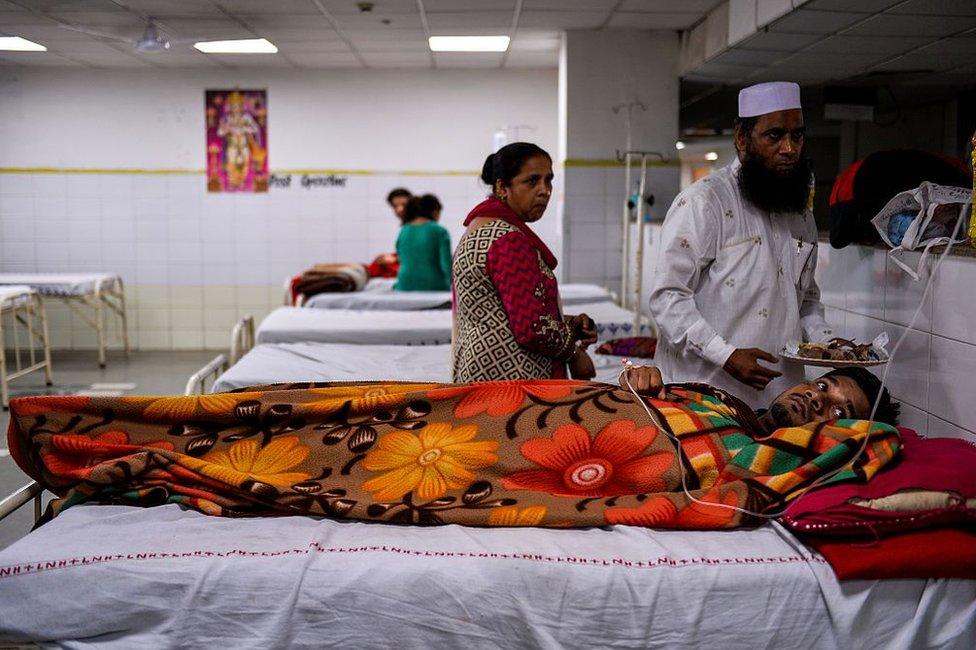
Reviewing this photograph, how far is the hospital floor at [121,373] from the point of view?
6.44m

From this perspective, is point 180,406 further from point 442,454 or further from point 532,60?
point 532,60

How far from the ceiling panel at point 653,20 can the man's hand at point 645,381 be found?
453 cm

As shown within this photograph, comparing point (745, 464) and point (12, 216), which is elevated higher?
point (12, 216)

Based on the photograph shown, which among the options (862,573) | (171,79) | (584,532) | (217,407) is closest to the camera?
(862,573)

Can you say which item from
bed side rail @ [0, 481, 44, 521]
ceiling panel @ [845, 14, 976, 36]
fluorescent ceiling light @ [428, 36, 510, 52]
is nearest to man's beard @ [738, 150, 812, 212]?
bed side rail @ [0, 481, 44, 521]

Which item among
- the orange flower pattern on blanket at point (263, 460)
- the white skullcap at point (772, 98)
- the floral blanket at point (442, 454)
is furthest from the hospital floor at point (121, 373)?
the white skullcap at point (772, 98)

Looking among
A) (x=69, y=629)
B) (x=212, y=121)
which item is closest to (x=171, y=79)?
(x=212, y=121)

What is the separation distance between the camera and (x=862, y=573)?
1.62 meters

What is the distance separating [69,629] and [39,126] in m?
7.67

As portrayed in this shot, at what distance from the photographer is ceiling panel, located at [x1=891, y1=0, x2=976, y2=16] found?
14.6 ft

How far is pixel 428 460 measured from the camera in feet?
6.62

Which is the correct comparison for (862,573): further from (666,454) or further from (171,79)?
(171,79)

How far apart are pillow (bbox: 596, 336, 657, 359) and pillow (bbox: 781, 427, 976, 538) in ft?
7.15

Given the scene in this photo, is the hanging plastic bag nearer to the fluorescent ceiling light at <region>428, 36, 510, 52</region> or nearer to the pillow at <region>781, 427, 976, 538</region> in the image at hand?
the pillow at <region>781, 427, 976, 538</region>
